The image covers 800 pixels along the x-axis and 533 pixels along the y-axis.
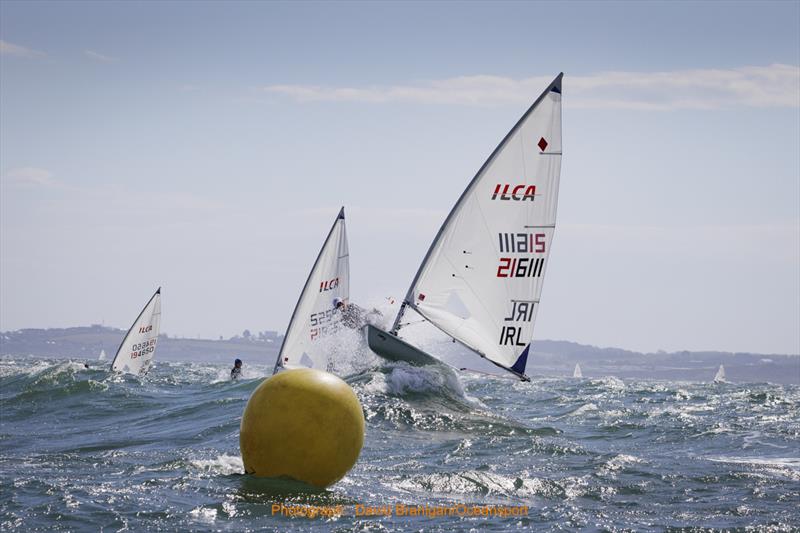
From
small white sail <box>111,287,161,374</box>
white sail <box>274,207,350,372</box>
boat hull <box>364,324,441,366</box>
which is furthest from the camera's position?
small white sail <box>111,287,161,374</box>

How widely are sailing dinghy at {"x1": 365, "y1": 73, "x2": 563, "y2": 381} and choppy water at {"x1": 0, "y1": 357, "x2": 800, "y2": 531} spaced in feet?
5.73

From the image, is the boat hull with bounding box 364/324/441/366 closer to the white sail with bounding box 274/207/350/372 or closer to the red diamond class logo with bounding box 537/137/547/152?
the white sail with bounding box 274/207/350/372

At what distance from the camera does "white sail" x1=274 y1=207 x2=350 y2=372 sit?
88.0ft

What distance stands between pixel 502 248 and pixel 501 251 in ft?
0.24

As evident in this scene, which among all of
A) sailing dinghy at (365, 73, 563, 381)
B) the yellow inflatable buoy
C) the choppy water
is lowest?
the choppy water

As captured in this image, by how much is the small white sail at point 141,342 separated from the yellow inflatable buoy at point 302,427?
30.2 metres

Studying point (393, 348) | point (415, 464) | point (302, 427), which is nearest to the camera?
point (302, 427)

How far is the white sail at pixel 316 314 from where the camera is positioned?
88.0 ft

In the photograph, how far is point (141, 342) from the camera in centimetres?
4034

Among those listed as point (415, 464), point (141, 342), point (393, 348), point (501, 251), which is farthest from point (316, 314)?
point (141, 342)

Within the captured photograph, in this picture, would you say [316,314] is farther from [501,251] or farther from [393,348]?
[501,251]

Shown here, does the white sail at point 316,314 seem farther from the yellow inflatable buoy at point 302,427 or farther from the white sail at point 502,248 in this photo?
the yellow inflatable buoy at point 302,427

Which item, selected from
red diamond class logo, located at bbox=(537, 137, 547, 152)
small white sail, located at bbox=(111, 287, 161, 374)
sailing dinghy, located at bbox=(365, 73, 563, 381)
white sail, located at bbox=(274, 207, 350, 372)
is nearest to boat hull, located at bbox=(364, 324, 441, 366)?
sailing dinghy, located at bbox=(365, 73, 563, 381)

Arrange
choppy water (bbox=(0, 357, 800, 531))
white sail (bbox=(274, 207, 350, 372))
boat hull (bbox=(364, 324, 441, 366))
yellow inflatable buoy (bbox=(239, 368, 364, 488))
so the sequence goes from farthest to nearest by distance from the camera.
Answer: white sail (bbox=(274, 207, 350, 372)) < boat hull (bbox=(364, 324, 441, 366)) < yellow inflatable buoy (bbox=(239, 368, 364, 488)) < choppy water (bbox=(0, 357, 800, 531))
